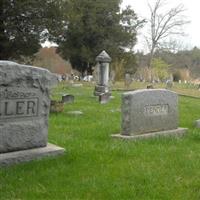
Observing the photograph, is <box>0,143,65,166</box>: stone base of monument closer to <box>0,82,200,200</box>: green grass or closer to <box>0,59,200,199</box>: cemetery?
<box>0,59,200,199</box>: cemetery

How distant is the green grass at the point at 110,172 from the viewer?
537 cm

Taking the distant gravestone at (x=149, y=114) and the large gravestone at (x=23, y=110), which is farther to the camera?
the distant gravestone at (x=149, y=114)

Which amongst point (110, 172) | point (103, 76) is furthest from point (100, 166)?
point (103, 76)

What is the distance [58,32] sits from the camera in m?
32.8

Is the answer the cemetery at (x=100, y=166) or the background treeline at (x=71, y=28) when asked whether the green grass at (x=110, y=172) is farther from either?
the background treeline at (x=71, y=28)

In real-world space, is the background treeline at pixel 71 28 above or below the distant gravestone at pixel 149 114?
above

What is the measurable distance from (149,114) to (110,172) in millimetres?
3526

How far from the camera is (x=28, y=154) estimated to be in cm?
679

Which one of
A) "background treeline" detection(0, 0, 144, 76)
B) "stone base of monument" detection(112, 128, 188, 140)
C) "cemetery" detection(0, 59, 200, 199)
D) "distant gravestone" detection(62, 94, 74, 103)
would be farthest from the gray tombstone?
"cemetery" detection(0, 59, 200, 199)

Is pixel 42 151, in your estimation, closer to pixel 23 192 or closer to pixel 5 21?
pixel 23 192

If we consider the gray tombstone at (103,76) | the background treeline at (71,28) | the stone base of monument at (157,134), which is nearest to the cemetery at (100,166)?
the stone base of monument at (157,134)

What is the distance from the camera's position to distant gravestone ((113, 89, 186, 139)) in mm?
9242

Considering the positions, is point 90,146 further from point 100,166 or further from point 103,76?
point 103,76

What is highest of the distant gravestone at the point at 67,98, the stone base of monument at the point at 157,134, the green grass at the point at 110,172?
the distant gravestone at the point at 67,98
